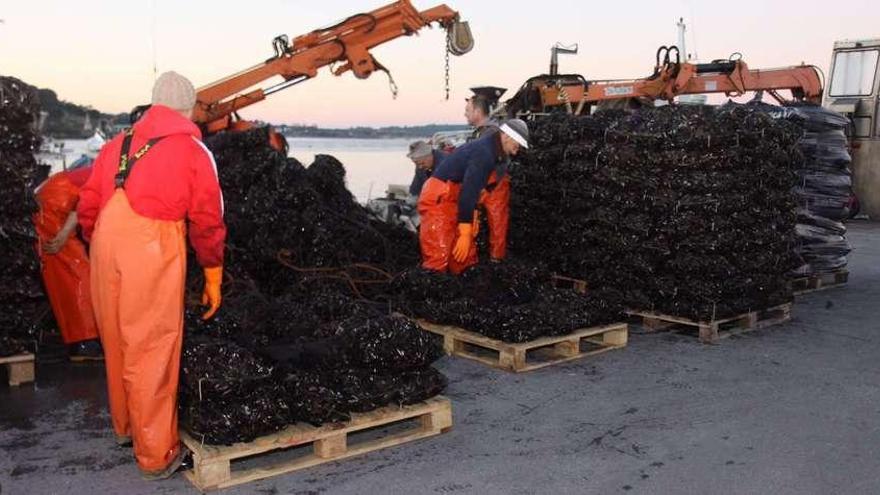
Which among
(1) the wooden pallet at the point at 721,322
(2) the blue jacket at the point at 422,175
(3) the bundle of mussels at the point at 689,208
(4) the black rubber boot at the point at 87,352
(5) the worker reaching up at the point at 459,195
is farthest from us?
(2) the blue jacket at the point at 422,175

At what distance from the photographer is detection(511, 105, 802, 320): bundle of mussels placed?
7.36 metres

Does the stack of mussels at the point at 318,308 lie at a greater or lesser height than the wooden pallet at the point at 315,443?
greater

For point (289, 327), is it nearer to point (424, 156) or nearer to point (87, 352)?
point (87, 352)

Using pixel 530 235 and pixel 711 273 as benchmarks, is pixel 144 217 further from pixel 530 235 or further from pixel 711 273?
pixel 530 235

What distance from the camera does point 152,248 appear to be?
418 cm

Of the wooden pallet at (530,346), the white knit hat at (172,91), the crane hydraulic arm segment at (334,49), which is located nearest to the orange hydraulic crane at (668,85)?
the crane hydraulic arm segment at (334,49)

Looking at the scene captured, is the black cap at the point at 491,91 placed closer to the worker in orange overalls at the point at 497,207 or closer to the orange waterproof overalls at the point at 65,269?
Answer: the worker in orange overalls at the point at 497,207

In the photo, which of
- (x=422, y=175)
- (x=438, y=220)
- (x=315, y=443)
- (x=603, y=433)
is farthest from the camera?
(x=422, y=175)

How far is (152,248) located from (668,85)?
999cm

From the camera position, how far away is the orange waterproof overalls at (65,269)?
644 cm

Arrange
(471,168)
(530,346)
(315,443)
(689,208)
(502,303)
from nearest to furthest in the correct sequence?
(315,443), (530,346), (502,303), (689,208), (471,168)

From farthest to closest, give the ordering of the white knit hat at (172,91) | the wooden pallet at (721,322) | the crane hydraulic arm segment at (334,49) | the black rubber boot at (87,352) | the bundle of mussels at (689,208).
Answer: the crane hydraulic arm segment at (334,49) → the wooden pallet at (721,322) → the bundle of mussels at (689,208) → the black rubber boot at (87,352) → the white knit hat at (172,91)

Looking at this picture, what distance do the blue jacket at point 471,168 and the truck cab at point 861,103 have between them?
12.2 meters

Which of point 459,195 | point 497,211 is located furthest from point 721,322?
point 459,195
